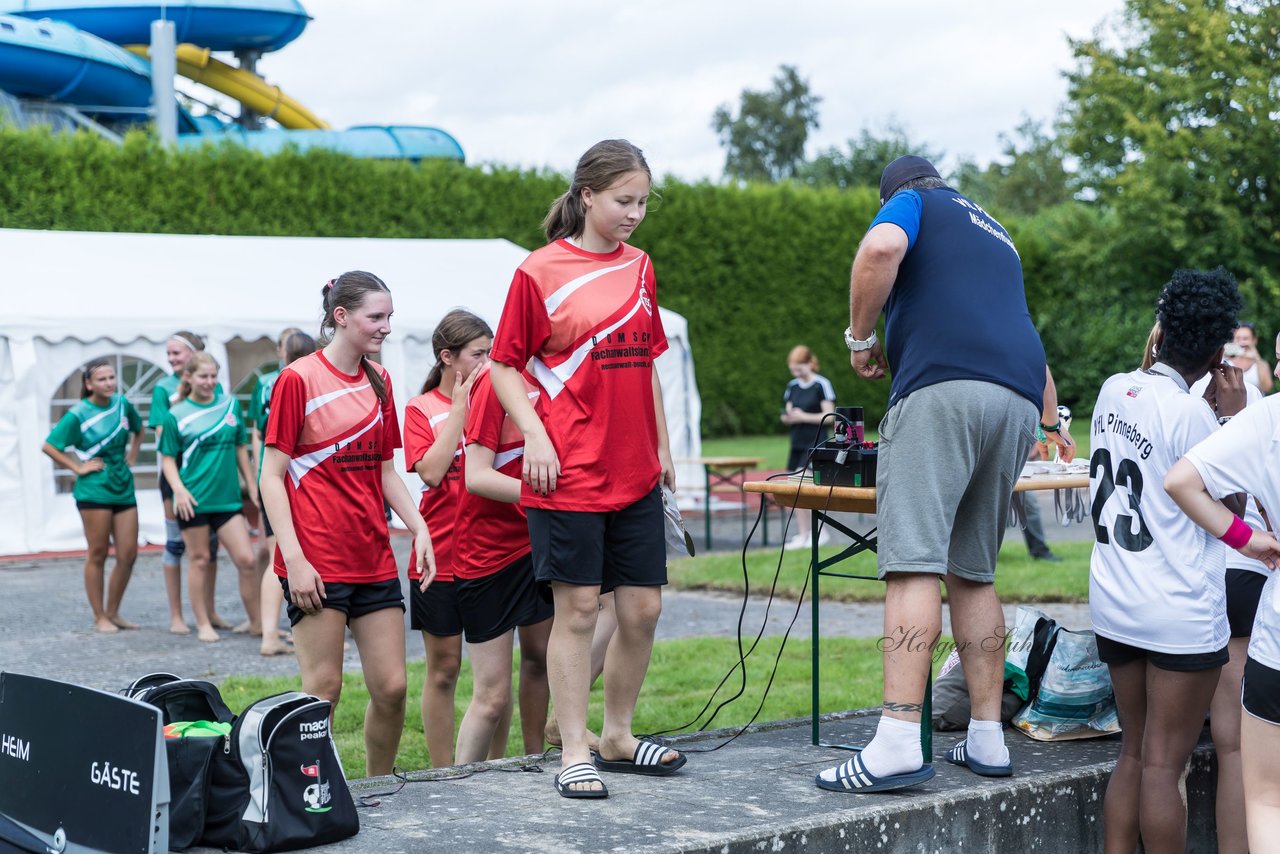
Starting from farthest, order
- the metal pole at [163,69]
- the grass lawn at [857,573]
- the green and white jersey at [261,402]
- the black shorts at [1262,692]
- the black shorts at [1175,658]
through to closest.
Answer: the metal pole at [163,69], the grass lawn at [857,573], the green and white jersey at [261,402], the black shorts at [1175,658], the black shorts at [1262,692]

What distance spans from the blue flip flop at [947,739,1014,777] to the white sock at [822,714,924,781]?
38 centimetres

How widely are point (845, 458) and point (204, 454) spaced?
557cm

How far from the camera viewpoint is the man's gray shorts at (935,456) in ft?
12.8

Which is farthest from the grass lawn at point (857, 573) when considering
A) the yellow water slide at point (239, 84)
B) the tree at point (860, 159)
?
the tree at point (860, 159)

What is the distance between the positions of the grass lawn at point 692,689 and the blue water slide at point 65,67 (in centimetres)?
2107

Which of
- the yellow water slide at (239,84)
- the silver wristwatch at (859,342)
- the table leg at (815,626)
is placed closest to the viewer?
the silver wristwatch at (859,342)

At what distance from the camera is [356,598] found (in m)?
4.58

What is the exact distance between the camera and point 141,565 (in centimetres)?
1284

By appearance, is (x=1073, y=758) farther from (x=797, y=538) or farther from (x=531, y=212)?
(x=531, y=212)

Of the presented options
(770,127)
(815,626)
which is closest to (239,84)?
(815,626)

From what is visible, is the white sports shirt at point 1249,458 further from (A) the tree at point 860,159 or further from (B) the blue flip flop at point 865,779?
(A) the tree at point 860,159

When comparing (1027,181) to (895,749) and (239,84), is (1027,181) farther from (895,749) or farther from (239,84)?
(895,749)

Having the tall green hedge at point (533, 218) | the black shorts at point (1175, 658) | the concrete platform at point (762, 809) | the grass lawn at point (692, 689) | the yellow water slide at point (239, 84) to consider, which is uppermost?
the yellow water slide at point (239, 84)

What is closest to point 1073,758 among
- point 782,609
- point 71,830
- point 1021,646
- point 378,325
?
point 1021,646
